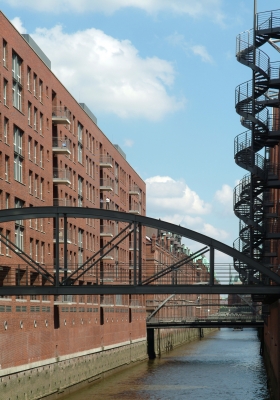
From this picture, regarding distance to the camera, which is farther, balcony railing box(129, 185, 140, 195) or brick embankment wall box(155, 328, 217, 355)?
brick embankment wall box(155, 328, 217, 355)

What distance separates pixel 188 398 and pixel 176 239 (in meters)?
81.9

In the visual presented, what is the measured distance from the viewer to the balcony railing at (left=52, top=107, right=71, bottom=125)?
51.3 m

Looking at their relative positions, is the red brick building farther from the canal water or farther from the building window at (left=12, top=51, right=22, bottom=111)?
the canal water

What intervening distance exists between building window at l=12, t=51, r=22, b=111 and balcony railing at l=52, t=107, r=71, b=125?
7258mm

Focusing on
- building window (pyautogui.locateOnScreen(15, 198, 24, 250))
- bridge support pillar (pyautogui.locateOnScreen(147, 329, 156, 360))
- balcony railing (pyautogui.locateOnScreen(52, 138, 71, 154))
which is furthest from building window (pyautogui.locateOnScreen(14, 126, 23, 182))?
bridge support pillar (pyautogui.locateOnScreen(147, 329, 156, 360))

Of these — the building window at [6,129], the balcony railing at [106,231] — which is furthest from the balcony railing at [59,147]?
the balcony railing at [106,231]

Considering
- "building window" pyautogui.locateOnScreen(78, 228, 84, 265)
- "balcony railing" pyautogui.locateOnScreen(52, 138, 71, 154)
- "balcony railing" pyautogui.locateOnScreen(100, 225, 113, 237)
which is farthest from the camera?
"balcony railing" pyautogui.locateOnScreen(100, 225, 113, 237)

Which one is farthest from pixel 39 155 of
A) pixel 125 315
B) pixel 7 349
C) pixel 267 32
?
→ pixel 125 315

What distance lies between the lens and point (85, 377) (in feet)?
165

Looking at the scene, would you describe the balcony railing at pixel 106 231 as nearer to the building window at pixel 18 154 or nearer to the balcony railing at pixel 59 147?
the balcony railing at pixel 59 147

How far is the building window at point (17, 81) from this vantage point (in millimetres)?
43009

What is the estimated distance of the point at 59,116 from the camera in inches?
2037

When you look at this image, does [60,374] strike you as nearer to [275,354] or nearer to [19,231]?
[19,231]

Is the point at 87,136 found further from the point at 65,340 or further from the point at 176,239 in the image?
the point at 176,239
